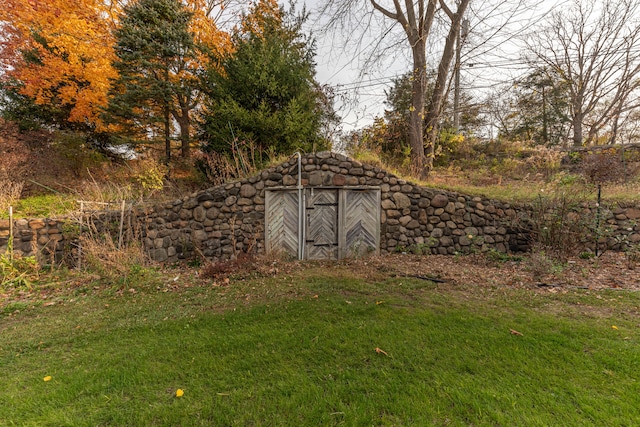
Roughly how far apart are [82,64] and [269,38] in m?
6.94

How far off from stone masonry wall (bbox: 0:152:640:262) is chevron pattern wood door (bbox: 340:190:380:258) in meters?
0.18

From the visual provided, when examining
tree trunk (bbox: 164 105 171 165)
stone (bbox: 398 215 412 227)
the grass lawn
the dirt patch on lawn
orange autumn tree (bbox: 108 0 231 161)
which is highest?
orange autumn tree (bbox: 108 0 231 161)

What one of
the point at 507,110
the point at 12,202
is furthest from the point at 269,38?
the point at 507,110

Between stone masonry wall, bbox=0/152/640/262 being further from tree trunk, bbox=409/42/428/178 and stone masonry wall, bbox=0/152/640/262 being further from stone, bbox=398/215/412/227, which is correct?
tree trunk, bbox=409/42/428/178

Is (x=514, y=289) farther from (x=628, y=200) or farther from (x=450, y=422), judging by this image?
(x=628, y=200)

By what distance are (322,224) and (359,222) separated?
92 centimetres

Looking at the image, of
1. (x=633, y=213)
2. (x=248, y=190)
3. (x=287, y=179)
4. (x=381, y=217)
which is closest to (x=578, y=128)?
(x=633, y=213)

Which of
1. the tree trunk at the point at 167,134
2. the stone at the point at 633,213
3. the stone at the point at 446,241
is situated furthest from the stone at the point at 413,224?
the tree trunk at the point at 167,134

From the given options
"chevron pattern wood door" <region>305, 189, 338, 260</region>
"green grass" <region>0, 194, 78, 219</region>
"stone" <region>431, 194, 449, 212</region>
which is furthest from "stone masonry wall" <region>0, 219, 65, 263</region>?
"stone" <region>431, 194, 449, 212</region>

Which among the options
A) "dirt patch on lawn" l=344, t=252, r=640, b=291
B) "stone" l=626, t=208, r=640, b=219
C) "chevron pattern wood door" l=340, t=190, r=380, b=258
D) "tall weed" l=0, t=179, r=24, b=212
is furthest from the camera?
"tall weed" l=0, t=179, r=24, b=212

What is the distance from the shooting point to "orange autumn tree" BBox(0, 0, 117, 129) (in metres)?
9.42

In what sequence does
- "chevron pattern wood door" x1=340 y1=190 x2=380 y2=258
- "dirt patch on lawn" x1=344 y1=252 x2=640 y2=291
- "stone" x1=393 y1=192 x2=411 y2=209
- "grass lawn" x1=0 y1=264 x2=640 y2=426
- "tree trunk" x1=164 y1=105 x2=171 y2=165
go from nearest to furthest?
"grass lawn" x1=0 y1=264 x2=640 y2=426
"dirt patch on lawn" x1=344 y1=252 x2=640 y2=291
"chevron pattern wood door" x1=340 y1=190 x2=380 y2=258
"stone" x1=393 y1=192 x2=411 y2=209
"tree trunk" x1=164 y1=105 x2=171 y2=165

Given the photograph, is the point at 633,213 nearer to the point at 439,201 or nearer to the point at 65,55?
the point at 439,201

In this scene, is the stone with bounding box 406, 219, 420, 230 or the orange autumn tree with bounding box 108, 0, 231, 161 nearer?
the stone with bounding box 406, 219, 420, 230
